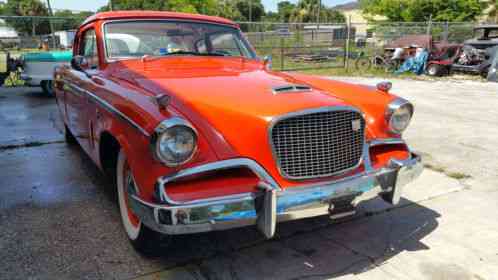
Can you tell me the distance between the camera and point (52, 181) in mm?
4168

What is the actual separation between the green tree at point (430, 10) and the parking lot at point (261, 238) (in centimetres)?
3264

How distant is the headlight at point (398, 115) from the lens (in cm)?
308

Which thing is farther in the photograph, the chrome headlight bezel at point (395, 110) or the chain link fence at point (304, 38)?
the chain link fence at point (304, 38)

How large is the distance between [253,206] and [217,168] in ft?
0.94

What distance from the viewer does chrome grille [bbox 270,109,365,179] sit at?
241 centimetres

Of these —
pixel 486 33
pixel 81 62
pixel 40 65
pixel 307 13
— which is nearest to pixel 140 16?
pixel 81 62

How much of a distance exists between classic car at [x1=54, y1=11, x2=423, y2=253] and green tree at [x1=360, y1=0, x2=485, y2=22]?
3366 centimetres

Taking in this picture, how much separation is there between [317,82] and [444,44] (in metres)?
14.0

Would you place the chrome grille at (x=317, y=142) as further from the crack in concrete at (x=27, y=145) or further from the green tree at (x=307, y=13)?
the green tree at (x=307, y=13)

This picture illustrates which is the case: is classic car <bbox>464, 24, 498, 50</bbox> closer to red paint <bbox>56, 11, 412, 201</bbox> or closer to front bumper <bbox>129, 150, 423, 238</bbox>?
red paint <bbox>56, 11, 412, 201</bbox>

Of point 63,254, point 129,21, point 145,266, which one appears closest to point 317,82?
point 129,21

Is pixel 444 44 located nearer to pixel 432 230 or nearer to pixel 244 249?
pixel 432 230

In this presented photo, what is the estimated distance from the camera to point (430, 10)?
33812 millimetres

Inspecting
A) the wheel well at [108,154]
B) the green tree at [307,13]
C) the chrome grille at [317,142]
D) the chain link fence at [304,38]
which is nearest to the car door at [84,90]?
the wheel well at [108,154]
